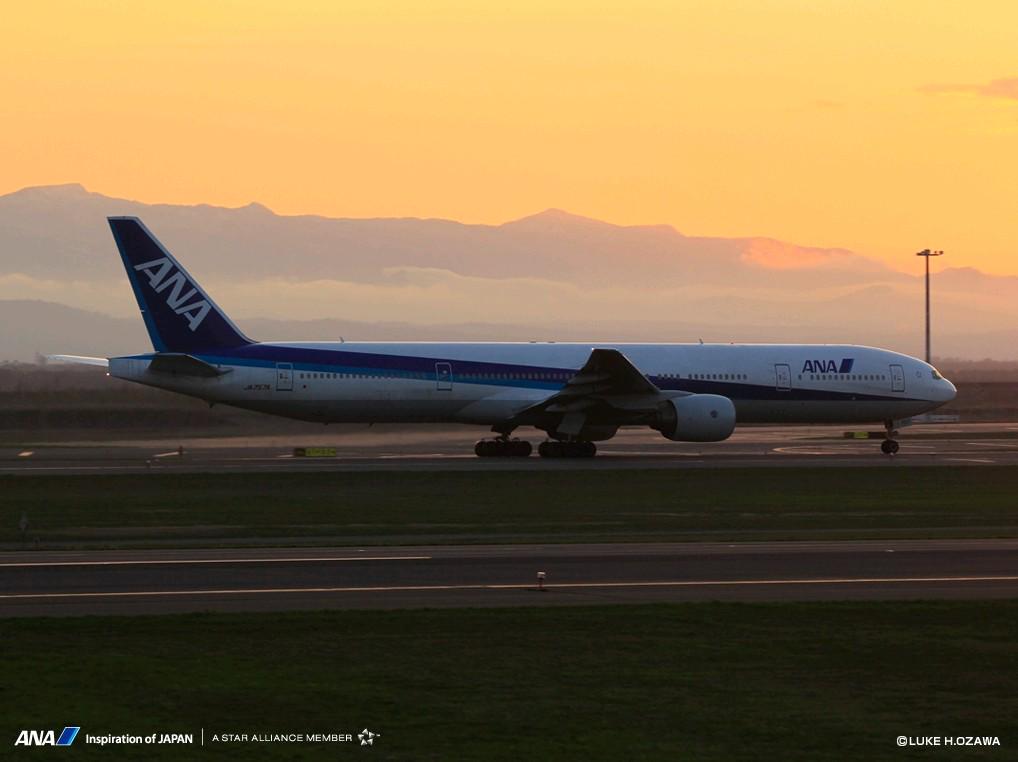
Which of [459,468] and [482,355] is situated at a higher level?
[482,355]

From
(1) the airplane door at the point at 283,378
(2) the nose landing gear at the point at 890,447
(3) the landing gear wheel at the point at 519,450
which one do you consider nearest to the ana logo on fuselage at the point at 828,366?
(2) the nose landing gear at the point at 890,447

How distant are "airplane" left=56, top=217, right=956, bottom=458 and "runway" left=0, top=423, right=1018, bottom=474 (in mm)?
1317

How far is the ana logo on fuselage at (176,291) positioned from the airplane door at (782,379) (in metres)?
18.7

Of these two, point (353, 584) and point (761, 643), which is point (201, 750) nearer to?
point (761, 643)

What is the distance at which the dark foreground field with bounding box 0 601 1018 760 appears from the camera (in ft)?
38.6

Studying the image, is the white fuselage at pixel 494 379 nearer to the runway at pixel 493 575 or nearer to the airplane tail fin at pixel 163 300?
the airplane tail fin at pixel 163 300

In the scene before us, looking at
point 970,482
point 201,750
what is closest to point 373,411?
point 970,482

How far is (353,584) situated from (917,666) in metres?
8.20

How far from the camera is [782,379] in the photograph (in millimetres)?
49844

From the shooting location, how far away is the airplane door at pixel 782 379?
49750mm

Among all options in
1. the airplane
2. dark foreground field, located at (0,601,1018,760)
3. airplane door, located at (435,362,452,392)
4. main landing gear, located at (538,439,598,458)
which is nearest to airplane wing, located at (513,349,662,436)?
the airplane

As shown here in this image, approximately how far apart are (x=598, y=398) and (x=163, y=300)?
1377 cm

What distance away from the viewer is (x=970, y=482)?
38469 mm

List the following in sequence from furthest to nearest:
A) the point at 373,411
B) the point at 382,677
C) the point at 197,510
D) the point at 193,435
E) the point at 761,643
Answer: the point at 193,435
the point at 373,411
the point at 197,510
the point at 761,643
the point at 382,677
